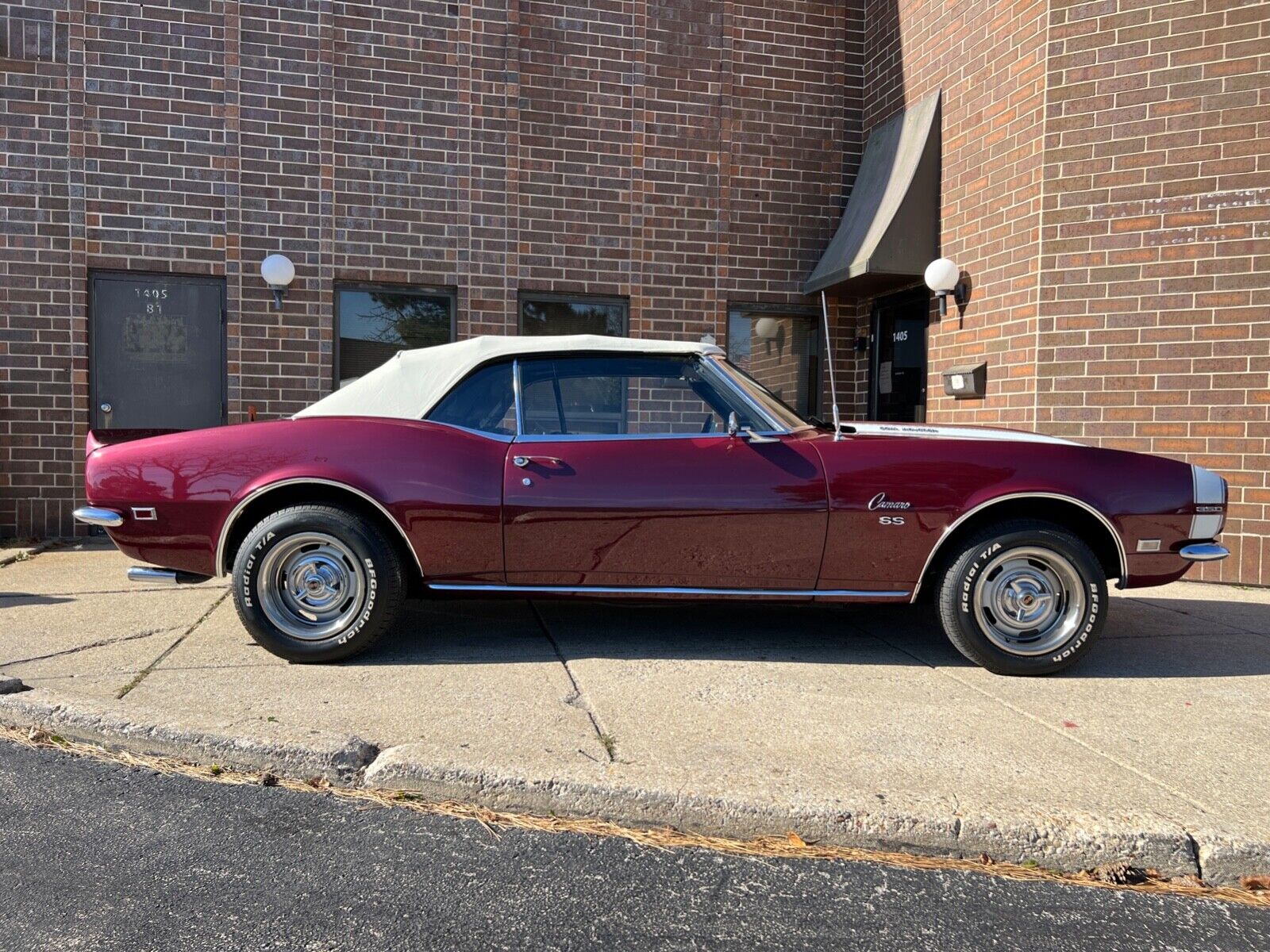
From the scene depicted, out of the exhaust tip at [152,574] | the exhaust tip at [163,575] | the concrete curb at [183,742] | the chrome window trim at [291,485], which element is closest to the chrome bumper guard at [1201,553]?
the chrome window trim at [291,485]

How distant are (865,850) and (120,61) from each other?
8826 millimetres

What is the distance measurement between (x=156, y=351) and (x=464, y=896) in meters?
7.40

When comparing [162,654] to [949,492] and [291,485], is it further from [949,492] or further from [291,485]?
[949,492]

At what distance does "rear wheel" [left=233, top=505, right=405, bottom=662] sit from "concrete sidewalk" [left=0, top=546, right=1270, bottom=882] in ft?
0.52

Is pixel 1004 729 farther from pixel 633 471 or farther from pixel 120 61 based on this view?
pixel 120 61

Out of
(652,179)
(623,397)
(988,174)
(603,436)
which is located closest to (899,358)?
(988,174)

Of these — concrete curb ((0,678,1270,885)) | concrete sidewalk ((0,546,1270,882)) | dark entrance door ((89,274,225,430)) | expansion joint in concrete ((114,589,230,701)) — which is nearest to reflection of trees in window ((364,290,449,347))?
dark entrance door ((89,274,225,430))

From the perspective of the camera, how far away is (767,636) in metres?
4.70

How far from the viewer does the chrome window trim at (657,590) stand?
13.4 feet

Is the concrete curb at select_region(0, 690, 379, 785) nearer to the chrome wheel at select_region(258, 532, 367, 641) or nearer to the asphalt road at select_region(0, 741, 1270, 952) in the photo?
the asphalt road at select_region(0, 741, 1270, 952)

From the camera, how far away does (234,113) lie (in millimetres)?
8258

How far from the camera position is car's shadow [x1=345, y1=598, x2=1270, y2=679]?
14.0 feet

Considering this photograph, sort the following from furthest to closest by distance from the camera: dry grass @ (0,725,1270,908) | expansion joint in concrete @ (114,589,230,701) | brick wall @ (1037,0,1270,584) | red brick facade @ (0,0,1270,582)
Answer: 1. red brick facade @ (0,0,1270,582)
2. brick wall @ (1037,0,1270,584)
3. expansion joint in concrete @ (114,589,230,701)
4. dry grass @ (0,725,1270,908)

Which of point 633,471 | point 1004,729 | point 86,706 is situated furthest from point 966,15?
point 86,706
